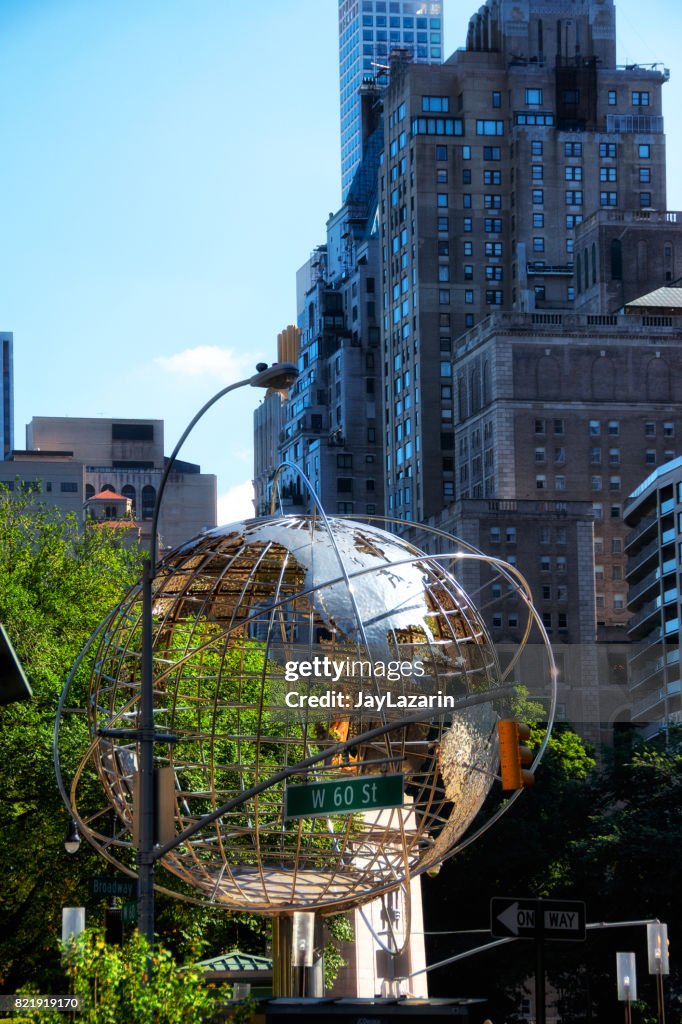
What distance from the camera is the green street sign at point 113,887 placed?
80.2 ft

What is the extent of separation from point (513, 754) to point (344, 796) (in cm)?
239

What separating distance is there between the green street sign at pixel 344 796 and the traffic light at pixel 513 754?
1.35m

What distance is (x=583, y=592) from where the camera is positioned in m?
138

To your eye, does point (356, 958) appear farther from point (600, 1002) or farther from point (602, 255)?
point (602, 255)

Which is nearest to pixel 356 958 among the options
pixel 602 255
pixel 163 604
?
pixel 163 604

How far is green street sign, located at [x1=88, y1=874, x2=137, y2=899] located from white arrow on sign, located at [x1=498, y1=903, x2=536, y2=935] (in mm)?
6292

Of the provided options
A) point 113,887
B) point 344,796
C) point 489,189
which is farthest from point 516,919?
point 489,189

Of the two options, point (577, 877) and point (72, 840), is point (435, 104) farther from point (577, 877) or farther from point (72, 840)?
point (72, 840)

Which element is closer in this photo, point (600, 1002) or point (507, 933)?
point (507, 933)

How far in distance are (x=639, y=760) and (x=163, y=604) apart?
158 ft

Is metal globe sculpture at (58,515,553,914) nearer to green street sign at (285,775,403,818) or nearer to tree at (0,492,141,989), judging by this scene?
green street sign at (285,775,403,818)

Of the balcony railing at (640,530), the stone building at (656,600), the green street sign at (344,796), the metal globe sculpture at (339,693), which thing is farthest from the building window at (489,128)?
the green street sign at (344,796)

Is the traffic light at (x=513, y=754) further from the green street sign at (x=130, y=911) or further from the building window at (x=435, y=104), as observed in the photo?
the building window at (x=435, y=104)

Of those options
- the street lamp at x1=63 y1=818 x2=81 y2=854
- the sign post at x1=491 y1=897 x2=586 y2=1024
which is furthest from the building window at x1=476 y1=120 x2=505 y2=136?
the sign post at x1=491 y1=897 x2=586 y2=1024
